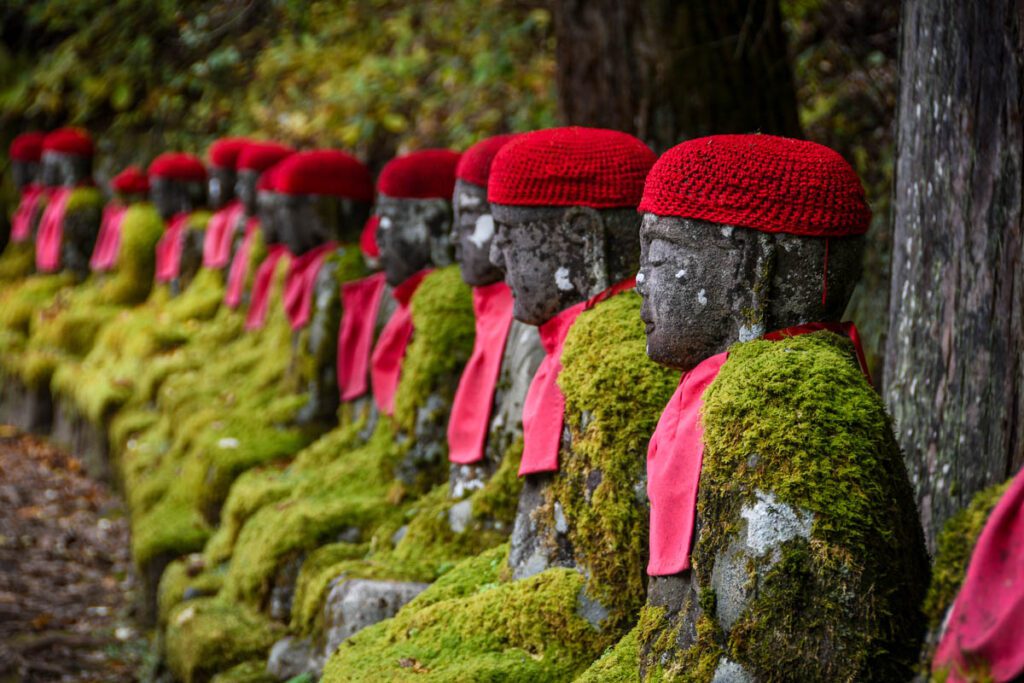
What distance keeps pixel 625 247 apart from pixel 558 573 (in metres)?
1.11

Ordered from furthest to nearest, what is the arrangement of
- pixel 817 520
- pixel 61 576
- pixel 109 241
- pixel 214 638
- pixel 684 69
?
1. pixel 109 241
2. pixel 61 576
3. pixel 684 69
4. pixel 214 638
5. pixel 817 520

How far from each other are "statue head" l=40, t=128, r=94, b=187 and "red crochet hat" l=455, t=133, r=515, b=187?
945 cm

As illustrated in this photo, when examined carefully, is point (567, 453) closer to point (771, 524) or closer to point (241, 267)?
point (771, 524)

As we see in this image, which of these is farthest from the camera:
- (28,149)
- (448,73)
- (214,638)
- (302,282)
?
(28,149)

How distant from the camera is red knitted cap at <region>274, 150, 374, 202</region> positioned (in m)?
7.46

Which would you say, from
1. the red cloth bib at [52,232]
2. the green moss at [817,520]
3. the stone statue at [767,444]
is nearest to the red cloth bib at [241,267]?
the red cloth bib at [52,232]

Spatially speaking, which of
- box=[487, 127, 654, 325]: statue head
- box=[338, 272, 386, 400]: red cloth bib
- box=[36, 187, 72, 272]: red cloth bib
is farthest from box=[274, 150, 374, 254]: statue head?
box=[36, 187, 72, 272]: red cloth bib

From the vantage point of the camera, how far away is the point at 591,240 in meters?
4.13

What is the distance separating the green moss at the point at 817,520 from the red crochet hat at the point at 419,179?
10.5 feet

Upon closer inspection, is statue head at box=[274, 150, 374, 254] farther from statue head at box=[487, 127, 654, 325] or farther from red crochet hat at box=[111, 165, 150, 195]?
red crochet hat at box=[111, 165, 150, 195]

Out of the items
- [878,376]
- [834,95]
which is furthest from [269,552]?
[834,95]

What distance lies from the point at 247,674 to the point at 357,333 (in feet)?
7.11

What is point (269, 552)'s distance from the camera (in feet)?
19.1

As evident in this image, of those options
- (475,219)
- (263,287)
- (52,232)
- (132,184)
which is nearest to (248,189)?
(263,287)
